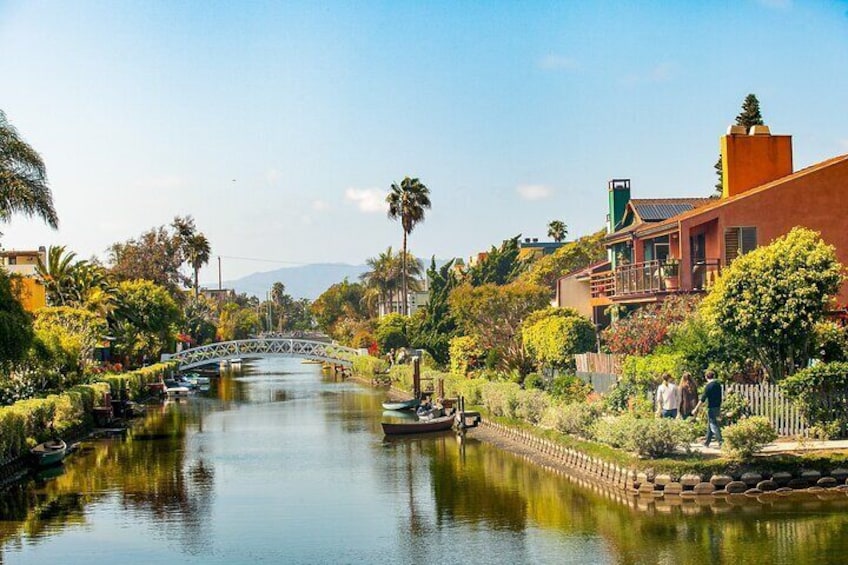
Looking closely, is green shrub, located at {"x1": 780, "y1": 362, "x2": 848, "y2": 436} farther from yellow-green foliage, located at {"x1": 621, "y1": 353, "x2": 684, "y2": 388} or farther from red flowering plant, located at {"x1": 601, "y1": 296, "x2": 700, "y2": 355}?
red flowering plant, located at {"x1": 601, "y1": 296, "x2": 700, "y2": 355}

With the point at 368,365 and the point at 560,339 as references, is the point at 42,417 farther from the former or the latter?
the point at 368,365

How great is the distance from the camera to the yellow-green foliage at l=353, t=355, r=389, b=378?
102m

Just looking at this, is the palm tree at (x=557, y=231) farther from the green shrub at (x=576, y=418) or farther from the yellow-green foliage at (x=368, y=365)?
the green shrub at (x=576, y=418)

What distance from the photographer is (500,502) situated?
110 ft

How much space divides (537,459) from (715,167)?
4182 centimetres

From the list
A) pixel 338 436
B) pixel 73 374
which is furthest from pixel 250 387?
pixel 338 436

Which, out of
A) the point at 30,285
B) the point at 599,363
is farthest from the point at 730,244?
the point at 30,285

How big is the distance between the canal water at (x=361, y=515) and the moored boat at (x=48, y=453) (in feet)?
1.79

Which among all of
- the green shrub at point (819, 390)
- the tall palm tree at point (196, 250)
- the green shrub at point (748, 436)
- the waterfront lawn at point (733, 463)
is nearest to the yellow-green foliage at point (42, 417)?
the waterfront lawn at point (733, 463)

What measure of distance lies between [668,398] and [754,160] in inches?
792

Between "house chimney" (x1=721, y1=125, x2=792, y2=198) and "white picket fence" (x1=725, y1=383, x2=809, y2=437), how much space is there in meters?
18.9

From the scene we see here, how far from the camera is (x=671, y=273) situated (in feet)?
160

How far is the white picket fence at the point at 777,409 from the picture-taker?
108ft

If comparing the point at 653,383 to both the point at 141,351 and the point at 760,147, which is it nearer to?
the point at 760,147
